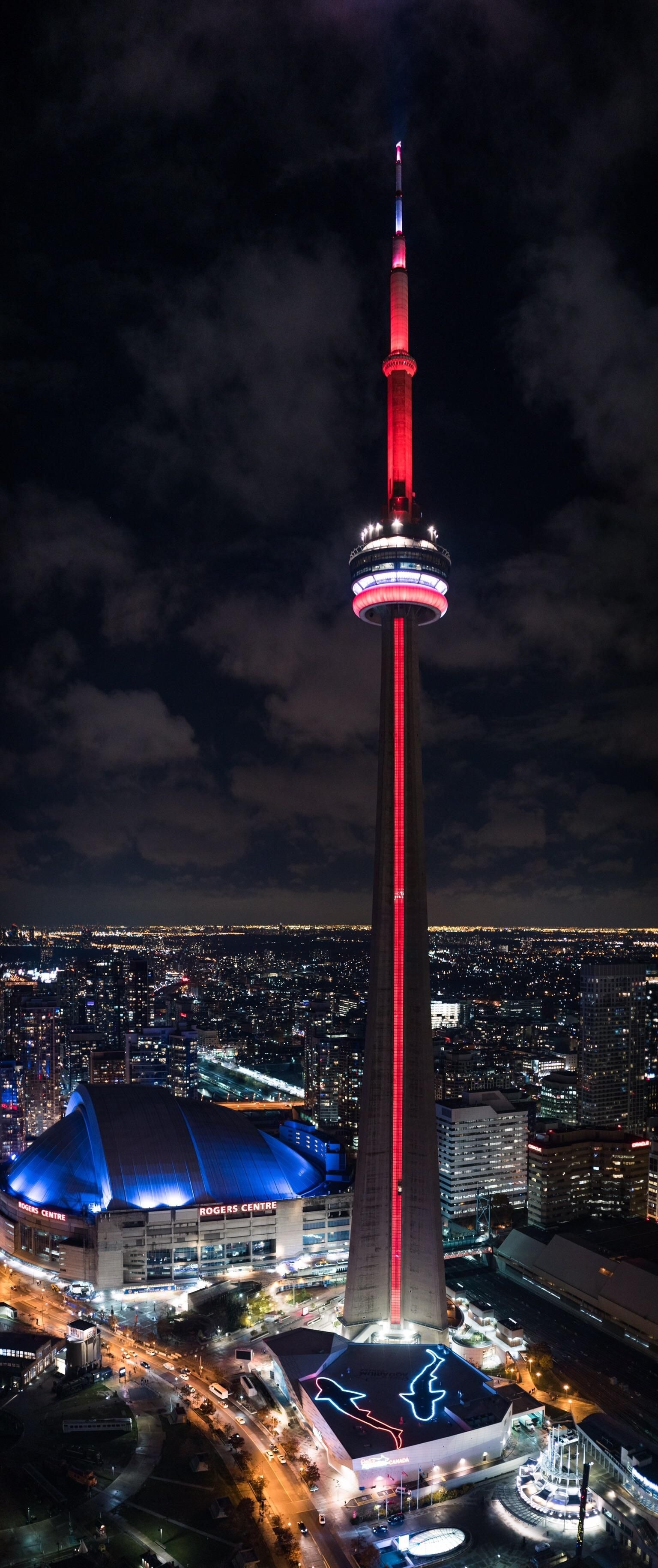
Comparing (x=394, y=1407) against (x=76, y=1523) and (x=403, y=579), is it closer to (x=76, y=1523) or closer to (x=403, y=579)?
(x=76, y=1523)

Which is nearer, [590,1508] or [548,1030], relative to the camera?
[590,1508]

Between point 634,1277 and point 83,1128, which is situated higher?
point 83,1128

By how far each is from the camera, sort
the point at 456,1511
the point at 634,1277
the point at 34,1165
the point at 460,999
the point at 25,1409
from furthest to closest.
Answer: the point at 460,999
the point at 34,1165
the point at 634,1277
the point at 25,1409
the point at 456,1511

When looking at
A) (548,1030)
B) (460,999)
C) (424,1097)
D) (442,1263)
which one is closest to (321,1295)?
(442,1263)

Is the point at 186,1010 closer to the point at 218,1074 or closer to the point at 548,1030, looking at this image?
the point at 218,1074

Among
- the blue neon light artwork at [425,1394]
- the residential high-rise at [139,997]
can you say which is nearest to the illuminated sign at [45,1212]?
the blue neon light artwork at [425,1394]

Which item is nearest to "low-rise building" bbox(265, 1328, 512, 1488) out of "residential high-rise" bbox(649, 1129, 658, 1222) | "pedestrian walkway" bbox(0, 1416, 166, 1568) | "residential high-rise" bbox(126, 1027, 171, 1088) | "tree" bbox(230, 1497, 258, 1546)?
"tree" bbox(230, 1497, 258, 1546)

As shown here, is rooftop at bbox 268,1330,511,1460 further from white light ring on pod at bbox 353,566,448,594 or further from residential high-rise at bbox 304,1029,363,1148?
residential high-rise at bbox 304,1029,363,1148
